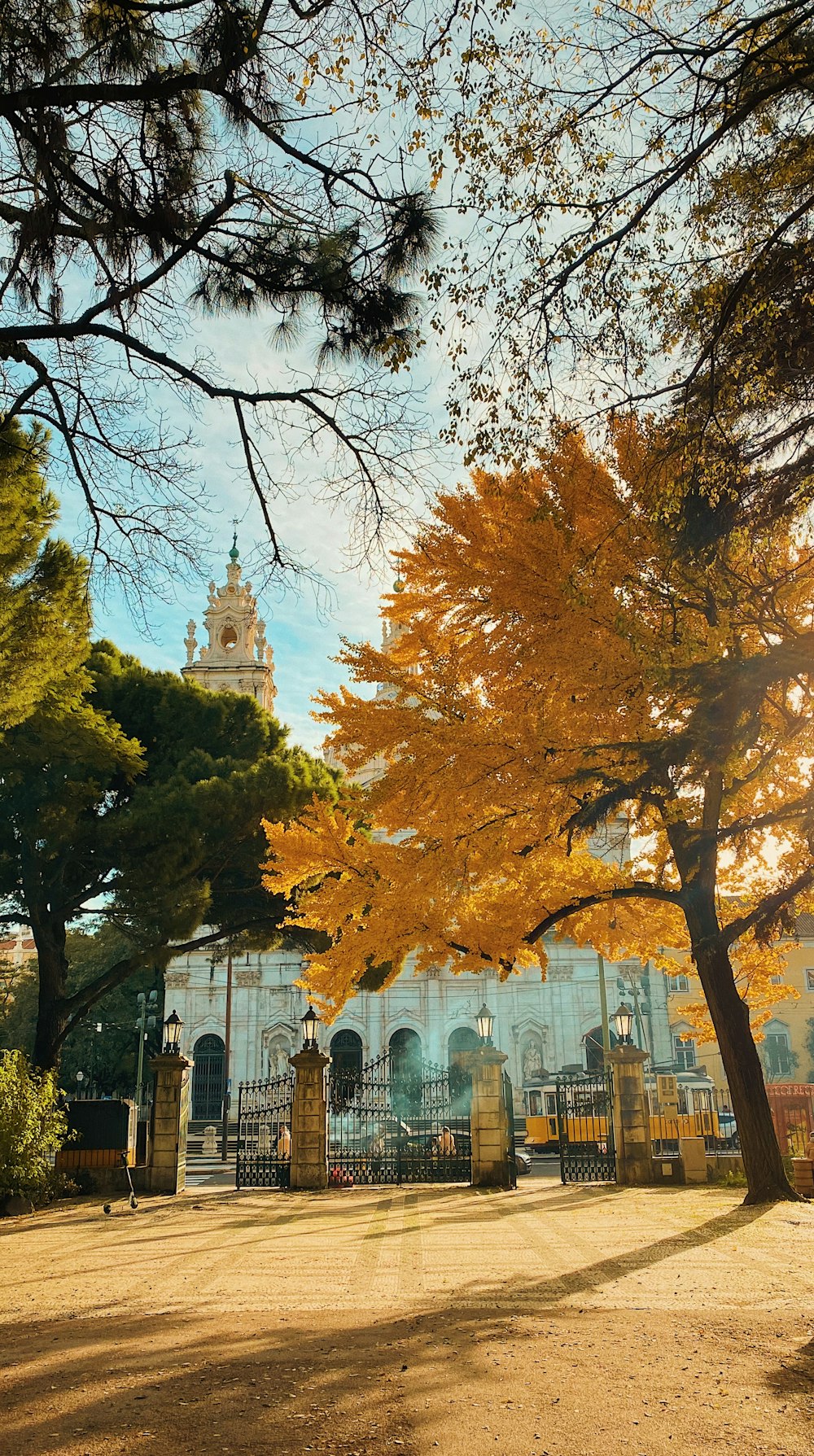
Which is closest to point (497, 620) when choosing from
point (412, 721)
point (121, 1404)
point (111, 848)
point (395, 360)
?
point (412, 721)

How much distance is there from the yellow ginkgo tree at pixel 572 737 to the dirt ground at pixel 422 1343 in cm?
327

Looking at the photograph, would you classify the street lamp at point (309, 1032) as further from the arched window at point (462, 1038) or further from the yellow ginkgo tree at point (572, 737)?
the arched window at point (462, 1038)

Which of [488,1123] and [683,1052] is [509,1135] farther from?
[683,1052]

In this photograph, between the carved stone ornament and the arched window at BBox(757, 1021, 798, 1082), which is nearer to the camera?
the arched window at BBox(757, 1021, 798, 1082)

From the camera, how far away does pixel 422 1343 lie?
542 centimetres

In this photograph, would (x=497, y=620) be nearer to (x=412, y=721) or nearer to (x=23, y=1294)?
(x=412, y=721)

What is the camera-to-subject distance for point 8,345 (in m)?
6.23

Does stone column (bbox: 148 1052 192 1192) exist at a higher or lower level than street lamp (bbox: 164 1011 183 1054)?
lower

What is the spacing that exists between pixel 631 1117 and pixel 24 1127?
8.92 m

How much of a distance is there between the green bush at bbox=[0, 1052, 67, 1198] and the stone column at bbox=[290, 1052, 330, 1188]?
12.9 feet

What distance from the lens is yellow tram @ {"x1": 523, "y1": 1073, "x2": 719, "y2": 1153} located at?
1995cm

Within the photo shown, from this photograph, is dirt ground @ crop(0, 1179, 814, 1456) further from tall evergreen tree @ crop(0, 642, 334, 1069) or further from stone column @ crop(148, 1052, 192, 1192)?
tall evergreen tree @ crop(0, 642, 334, 1069)

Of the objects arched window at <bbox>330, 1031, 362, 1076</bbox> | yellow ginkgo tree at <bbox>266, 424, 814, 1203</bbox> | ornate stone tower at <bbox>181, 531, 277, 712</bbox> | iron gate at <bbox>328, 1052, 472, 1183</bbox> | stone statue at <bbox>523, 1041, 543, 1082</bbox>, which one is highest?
ornate stone tower at <bbox>181, 531, 277, 712</bbox>

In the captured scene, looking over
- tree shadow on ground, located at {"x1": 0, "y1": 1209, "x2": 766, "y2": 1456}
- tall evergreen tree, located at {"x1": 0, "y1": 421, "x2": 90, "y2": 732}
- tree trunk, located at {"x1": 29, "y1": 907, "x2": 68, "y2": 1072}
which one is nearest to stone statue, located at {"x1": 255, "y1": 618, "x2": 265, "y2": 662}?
tree trunk, located at {"x1": 29, "y1": 907, "x2": 68, "y2": 1072}
